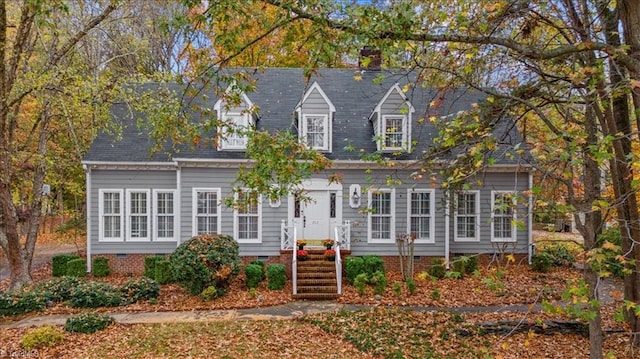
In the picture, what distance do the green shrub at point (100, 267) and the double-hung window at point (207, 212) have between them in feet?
11.4

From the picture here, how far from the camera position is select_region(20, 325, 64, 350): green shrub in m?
7.35

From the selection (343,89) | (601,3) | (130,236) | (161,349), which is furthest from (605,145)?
(130,236)

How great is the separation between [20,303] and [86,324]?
9.47ft

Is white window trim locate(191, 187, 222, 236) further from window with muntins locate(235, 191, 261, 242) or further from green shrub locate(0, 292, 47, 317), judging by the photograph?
green shrub locate(0, 292, 47, 317)

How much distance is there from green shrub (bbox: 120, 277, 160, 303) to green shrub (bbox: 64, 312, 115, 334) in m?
1.98

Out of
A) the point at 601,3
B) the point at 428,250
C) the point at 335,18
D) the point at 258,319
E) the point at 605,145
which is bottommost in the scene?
the point at 258,319

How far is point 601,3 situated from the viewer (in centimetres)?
596

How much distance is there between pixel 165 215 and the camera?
46.4ft

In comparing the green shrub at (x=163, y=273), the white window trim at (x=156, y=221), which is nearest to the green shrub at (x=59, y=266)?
the white window trim at (x=156, y=221)

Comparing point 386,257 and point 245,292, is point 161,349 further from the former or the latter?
point 386,257

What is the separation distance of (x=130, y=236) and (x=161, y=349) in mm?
7856

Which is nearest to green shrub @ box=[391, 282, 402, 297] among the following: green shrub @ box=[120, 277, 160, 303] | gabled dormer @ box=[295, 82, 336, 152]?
gabled dormer @ box=[295, 82, 336, 152]

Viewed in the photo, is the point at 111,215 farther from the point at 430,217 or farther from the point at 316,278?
the point at 430,217

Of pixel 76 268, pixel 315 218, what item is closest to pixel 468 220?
pixel 315 218
